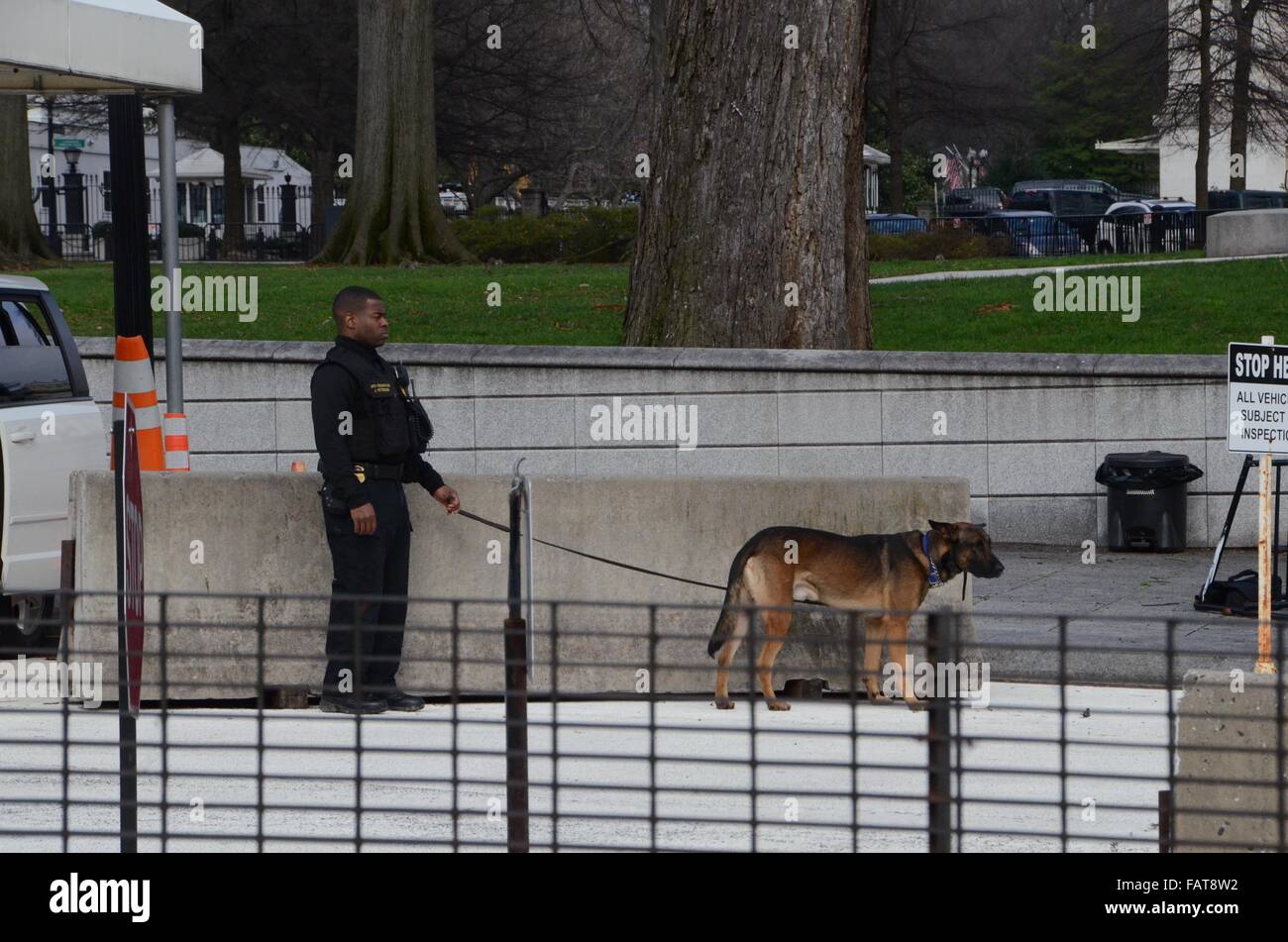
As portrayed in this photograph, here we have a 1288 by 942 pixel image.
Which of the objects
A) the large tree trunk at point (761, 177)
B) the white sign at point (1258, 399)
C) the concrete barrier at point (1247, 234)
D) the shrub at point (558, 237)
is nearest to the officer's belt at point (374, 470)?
the white sign at point (1258, 399)

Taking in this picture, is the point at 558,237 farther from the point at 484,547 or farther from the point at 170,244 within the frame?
the point at 484,547

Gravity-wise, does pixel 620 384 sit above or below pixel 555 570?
above

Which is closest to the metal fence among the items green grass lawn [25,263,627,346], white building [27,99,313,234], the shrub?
green grass lawn [25,263,627,346]

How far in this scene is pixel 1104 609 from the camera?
463 inches

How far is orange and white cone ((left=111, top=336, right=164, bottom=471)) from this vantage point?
899 centimetres

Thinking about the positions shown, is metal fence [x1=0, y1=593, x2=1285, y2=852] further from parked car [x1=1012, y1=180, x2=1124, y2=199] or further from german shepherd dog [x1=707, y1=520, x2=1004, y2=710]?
parked car [x1=1012, y1=180, x2=1124, y2=199]

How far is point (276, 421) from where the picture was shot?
1582 centimetres

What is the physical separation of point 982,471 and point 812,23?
3.92 meters

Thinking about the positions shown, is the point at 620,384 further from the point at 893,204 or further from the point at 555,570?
the point at 893,204

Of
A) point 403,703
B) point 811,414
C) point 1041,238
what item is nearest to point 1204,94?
point 1041,238

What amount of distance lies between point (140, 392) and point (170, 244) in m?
2.21

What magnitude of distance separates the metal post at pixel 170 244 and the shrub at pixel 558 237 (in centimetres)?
2318

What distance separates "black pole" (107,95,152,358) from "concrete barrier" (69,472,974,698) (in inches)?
63.7

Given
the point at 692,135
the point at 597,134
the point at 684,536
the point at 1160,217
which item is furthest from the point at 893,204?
the point at 684,536
